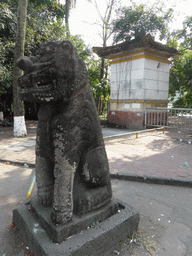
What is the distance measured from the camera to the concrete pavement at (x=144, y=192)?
173 centimetres

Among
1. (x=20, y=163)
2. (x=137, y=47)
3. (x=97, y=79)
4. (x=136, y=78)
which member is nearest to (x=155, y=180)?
(x=20, y=163)

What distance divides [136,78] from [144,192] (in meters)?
6.76

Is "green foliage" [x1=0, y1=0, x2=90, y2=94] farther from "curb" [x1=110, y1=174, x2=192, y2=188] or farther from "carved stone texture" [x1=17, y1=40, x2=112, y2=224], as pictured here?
"carved stone texture" [x1=17, y1=40, x2=112, y2=224]

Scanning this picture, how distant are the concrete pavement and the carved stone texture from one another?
59cm

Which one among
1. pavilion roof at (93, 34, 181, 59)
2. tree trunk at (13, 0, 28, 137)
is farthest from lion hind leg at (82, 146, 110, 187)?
pavilion roof at (93, 34, 181, 59)

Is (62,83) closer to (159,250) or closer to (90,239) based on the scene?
(90,239)

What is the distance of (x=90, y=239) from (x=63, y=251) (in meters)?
0.23

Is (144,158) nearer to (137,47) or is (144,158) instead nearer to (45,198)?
(45,198)

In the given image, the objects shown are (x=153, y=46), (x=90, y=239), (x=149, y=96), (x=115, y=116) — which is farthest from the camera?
(x=115, y=116)

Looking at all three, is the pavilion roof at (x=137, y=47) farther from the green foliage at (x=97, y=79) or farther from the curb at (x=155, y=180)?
the curb at (x=155, y=180)

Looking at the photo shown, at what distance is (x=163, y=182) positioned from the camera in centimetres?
315

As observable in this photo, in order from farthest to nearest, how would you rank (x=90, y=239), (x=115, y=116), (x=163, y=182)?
(x=115, y=116)
(x=163, y=182)
(x=90, y=239)

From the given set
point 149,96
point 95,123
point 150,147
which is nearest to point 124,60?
point 149,96

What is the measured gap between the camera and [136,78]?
8.61 meters
